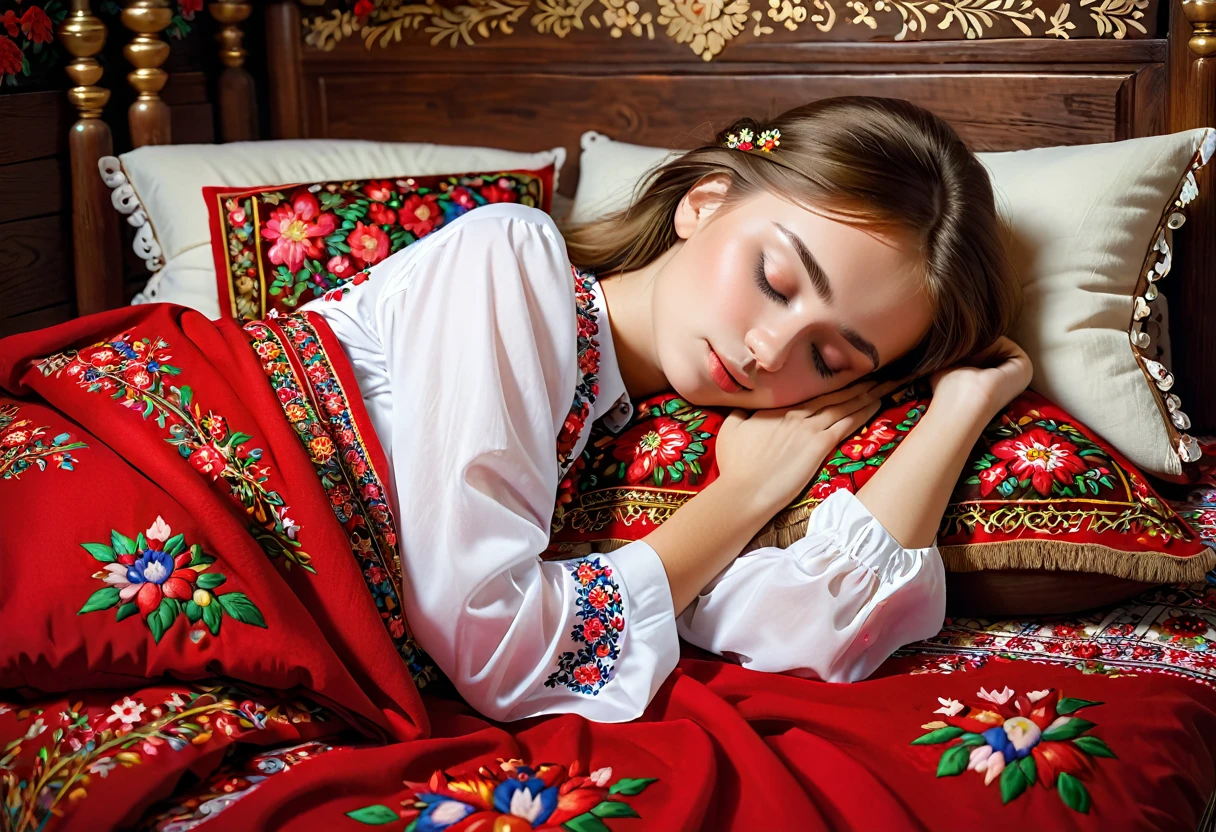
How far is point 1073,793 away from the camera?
937 millimetres

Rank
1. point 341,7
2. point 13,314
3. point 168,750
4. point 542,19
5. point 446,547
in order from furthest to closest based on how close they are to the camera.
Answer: point 341,7 < point 542,19 < point 13,314 < point 446,547 < point 168,750

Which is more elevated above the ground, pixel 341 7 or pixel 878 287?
pixel 341 7

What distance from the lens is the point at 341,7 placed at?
86.7 inches

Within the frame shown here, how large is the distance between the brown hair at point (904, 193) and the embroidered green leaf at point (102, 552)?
710mm

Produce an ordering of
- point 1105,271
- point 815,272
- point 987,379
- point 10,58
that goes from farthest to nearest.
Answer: point 10,58, point 1105,271, point 987,379, point 815,272

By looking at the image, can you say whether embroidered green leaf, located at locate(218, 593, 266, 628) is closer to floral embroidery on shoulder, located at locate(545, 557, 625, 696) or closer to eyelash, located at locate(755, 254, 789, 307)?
floral embroidery on shoulder, located at locate(545, 557, 625, 696)

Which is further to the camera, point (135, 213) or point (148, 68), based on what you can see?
point (148, 68)

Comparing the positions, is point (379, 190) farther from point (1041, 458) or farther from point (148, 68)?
point (1041, 458)

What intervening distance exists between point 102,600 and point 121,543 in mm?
57

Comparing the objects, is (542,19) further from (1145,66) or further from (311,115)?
(1145,66)

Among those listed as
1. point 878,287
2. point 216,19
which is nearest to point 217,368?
point 878,287

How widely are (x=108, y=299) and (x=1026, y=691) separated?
167 centimetres

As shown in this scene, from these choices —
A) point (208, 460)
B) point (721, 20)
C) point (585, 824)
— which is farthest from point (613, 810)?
point (721, 20)

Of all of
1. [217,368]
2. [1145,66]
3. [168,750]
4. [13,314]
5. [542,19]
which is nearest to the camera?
[168,750]
